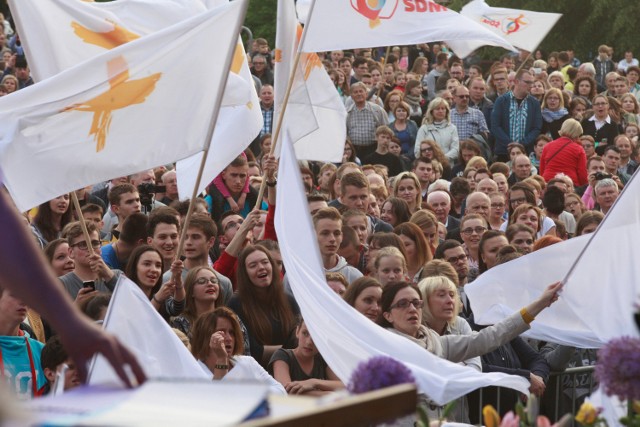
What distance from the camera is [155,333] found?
5031 mm

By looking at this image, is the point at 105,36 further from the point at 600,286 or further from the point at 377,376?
the point at 377,376

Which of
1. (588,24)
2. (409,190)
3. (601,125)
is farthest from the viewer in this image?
(588,24)

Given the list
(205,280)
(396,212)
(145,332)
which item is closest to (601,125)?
(396,212)

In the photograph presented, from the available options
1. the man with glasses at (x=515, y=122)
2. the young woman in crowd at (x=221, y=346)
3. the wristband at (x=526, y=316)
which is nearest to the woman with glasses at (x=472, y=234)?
the young woman in crowd at (x=221, y=346)

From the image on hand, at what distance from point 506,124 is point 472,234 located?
25.7 feet

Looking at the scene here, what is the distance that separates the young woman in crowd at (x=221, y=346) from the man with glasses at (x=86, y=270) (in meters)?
Result: 1.02

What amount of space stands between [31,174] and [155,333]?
8.33ft

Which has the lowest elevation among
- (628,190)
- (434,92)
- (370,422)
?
(434,92)

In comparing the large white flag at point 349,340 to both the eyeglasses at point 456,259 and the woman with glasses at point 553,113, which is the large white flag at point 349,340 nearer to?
the eyeglasses at point 456,259

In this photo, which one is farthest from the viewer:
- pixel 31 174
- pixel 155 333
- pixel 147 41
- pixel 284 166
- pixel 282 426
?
pixel 147 41

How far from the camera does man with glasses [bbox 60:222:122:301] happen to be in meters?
7.92

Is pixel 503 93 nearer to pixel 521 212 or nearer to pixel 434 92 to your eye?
pixel 434 92

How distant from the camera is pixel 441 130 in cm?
1684

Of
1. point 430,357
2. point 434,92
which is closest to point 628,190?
point 430,357
